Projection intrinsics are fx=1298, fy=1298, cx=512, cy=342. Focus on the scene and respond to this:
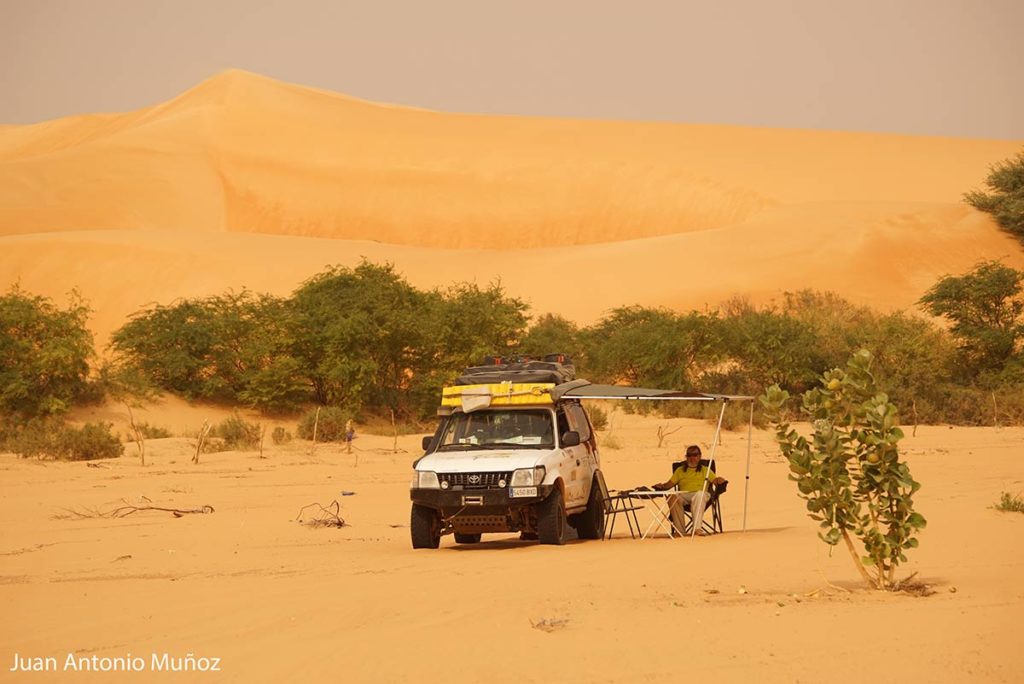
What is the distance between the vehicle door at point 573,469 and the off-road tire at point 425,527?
4.71ft

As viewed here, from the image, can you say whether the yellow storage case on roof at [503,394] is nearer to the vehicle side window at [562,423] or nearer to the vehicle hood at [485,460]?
the vehicle side window at [562,423]

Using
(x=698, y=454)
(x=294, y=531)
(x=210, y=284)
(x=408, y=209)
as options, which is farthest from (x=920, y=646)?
(x=408, y=209)

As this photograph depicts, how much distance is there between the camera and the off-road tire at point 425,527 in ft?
45.2

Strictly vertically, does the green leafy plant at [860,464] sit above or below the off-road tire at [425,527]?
above

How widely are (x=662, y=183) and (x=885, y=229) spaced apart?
101ft

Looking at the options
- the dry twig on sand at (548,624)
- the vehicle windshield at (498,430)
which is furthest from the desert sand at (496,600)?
the vehicle windshield at (498,430)

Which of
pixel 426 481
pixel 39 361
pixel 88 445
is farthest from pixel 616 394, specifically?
pixel 39 361

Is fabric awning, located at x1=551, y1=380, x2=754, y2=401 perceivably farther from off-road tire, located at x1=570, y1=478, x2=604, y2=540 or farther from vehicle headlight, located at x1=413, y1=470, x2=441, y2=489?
vehicle headlight, located at x1=413, y1=470, x2=441, y2=489

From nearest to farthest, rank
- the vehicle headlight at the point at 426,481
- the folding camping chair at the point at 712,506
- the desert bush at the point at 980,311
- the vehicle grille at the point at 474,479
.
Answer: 1. the vehicle grille at the point at 474,479
2. the vehicle headlight at the point at 426,481
3. the folding camping chair at the point at 712,506
4. the desert bush at the point at 980,311

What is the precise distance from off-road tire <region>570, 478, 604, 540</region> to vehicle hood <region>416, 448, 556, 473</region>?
1.43 meters

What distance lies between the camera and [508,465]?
13359 millimetres

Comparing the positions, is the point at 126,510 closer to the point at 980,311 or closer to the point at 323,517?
the point at 323,517

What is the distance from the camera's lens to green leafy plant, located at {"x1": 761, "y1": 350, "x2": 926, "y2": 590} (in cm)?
998

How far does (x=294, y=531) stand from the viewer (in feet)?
52.2
